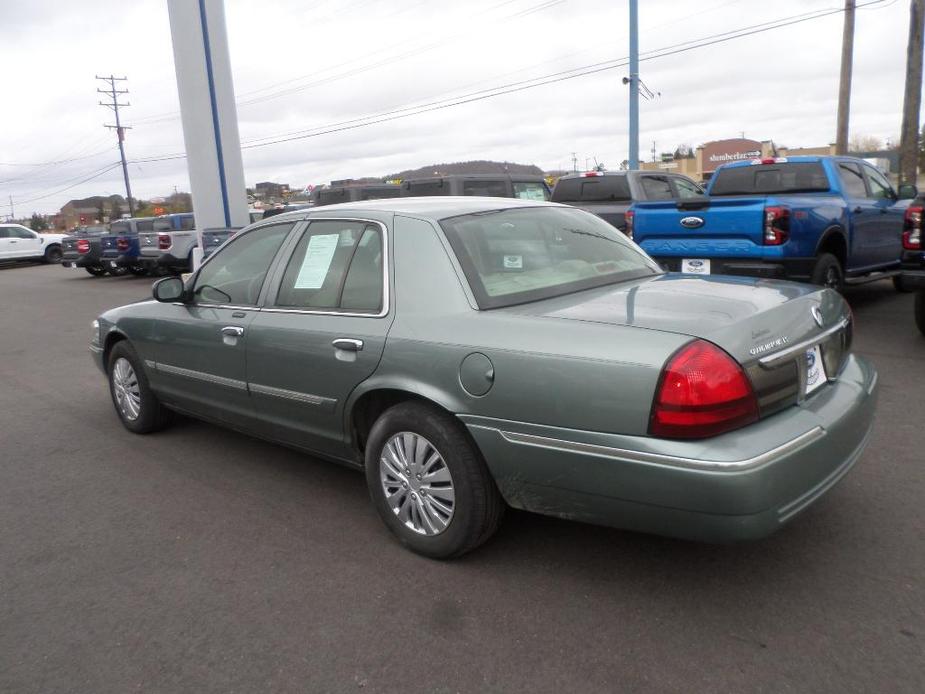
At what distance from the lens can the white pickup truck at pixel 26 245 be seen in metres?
29.4

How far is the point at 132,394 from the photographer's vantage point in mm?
5461

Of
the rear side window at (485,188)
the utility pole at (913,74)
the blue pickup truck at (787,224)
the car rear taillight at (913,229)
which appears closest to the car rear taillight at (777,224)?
the blue pickup truck at (787,224)

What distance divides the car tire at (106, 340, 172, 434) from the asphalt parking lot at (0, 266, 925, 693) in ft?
2.36

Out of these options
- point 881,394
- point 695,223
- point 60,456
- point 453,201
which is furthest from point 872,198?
point 60,456

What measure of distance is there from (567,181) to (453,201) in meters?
8.78

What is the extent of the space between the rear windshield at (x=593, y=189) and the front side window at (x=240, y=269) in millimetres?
8161

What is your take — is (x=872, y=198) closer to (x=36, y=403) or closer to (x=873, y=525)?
(x=873, y=525)

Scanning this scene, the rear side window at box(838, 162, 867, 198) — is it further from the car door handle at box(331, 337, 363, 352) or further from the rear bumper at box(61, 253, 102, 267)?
the rear bumper at box(61, 253, 102, 267)

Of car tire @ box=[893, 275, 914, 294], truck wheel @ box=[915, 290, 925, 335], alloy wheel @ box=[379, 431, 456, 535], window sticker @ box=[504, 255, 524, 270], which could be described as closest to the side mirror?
alloy wheel @ box=[379, 431, 456, 535]

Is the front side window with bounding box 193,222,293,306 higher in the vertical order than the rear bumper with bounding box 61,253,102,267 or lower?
higher

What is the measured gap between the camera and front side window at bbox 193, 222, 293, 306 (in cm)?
432

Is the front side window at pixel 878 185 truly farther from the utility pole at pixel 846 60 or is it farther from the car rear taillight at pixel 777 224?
the utility pole at pixel 846 60

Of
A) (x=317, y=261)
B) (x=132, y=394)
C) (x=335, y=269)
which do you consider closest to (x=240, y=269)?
(x=317, y=261)

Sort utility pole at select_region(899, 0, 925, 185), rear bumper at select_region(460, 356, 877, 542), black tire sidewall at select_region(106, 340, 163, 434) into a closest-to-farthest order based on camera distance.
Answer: rear bumper at select_region(460, 356, 877, 542) < black tire sidewall at select_region(106, 340, 163, 434) < utility pole at select_region(899, 0, 925, 185)
